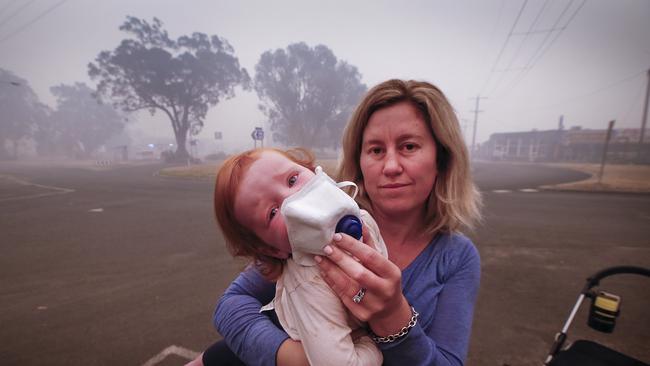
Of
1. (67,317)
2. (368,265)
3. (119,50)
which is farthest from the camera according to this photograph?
(119,50)

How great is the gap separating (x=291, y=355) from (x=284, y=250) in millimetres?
341

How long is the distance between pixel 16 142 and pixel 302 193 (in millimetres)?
77155

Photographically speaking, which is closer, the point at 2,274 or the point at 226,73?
the point at 2,274

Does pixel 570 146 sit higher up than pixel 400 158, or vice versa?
pixel 570 146

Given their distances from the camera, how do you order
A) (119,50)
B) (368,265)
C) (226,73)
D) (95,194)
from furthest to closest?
(226,73), (119,50), (95,194), (368,265)

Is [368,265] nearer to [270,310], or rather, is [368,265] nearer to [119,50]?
[270,310]

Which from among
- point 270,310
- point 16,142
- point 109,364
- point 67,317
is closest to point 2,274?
point 67,317

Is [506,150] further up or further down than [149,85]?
further down

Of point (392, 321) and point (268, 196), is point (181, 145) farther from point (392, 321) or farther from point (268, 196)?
point (392, 321)

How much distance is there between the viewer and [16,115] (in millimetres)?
54406

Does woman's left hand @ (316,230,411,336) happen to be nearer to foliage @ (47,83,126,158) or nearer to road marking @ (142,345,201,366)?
road marking @ (142,345,201,366)

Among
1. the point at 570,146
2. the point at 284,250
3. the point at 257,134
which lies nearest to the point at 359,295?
the point at 284,250

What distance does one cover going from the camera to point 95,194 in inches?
493

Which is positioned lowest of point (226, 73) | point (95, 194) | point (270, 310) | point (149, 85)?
point (95, 194)
